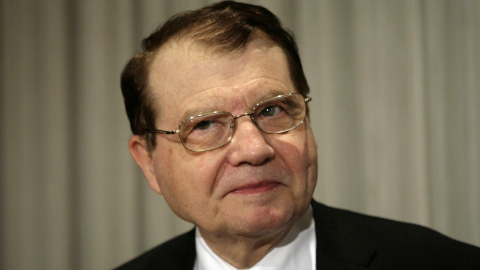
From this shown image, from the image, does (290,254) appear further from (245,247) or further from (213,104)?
(213,104)

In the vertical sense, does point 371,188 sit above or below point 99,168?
below

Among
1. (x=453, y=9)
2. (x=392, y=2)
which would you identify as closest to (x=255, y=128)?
(x=392, y=2)

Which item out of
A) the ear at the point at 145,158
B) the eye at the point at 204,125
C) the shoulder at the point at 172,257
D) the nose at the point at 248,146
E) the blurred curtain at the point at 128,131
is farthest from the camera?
the blurred curtain at the point at 128,131

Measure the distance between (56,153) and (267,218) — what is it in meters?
2.02

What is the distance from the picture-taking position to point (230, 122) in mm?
1391

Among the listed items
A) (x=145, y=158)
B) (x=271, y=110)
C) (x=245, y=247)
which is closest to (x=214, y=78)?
(x=271, y=110)

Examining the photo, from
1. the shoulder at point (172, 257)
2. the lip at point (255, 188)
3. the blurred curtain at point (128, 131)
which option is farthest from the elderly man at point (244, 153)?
the blurred curtain at point (128, 131)

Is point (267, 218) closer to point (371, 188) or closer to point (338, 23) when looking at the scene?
point (371, 188)

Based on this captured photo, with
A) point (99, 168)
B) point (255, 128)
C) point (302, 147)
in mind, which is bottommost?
point (99, 168)

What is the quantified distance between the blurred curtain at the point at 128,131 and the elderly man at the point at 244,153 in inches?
43.7

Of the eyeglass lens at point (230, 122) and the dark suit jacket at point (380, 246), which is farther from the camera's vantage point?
the dark suit jacket at point (380, 246)

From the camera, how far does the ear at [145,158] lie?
5.55ft

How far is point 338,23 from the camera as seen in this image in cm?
274

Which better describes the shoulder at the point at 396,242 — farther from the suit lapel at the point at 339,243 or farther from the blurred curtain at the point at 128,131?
the blurred curtain at the point at 128,131
